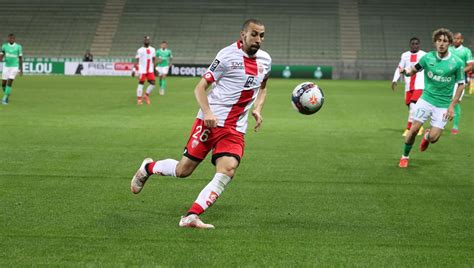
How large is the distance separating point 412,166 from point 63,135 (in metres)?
7.29

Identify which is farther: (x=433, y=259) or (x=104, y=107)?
(x=104, y=107)

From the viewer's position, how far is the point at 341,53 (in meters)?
52.9

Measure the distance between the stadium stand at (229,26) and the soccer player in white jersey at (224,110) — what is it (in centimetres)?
4487

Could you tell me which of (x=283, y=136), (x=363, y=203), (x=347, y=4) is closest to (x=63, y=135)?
(x=283, y=136)

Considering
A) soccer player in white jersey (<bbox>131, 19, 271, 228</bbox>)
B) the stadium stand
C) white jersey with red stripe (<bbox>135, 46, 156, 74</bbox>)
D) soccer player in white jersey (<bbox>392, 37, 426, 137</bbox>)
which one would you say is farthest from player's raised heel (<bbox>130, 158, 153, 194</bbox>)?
the stadium stand

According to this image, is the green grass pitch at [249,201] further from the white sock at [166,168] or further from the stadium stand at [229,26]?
the stadium stand at [229,26]

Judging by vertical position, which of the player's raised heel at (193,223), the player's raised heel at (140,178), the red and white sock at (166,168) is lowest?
the player's raised heel at (193,223)

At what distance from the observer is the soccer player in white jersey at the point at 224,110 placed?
6.93 meters

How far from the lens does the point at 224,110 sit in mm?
7227

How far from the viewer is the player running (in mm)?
11156

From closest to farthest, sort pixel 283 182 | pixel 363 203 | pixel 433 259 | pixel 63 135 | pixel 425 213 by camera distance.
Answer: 1. pixel 433 259
2. pixel 425 213
3. pixel 363 203
4. pixel 283 182
5. pixel 63 135

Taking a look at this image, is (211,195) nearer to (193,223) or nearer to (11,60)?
(193,223)

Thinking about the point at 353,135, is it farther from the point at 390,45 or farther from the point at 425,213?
the point at 390,45

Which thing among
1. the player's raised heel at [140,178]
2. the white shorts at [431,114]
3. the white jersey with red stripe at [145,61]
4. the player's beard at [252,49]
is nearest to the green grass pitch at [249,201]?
the player's raised heel at [140,178]
